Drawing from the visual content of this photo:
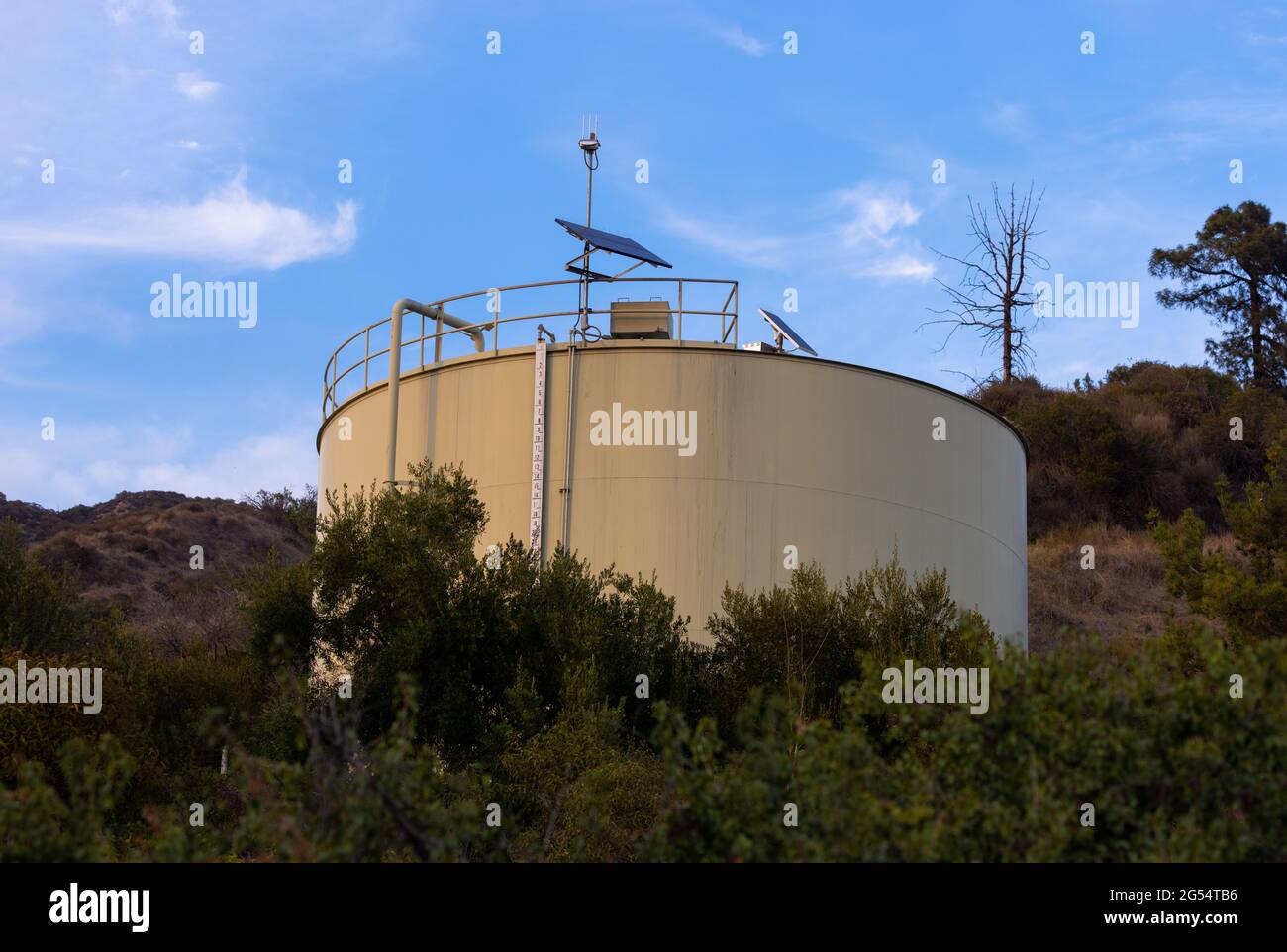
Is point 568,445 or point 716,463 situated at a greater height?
point 568,445

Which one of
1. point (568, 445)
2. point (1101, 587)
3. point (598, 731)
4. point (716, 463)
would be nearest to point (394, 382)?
point (568, 445)

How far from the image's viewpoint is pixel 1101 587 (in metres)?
44.8

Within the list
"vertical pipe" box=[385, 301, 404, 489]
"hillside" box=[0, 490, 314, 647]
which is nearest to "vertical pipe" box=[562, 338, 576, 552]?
"vertical pipe" box=[385, 301, 404, 489]

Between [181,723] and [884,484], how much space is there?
11907 mm

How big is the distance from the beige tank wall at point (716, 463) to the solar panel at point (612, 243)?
1.73 meters

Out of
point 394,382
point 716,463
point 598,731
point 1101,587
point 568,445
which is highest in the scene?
point 394,382

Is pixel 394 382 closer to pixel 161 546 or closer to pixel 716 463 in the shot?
pixel 716 463

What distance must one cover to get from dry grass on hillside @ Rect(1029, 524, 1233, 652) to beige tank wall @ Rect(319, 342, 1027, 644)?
16407 millimetres

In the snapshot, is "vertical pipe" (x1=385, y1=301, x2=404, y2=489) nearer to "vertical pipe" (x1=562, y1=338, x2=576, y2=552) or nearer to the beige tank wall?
the beige tank wall

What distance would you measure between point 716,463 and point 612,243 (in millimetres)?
3890

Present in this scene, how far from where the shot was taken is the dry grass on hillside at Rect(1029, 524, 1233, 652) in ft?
136

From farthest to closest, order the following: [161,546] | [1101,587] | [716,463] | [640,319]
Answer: [161,546]
[1101,587]
[640,319]
[716,463]
